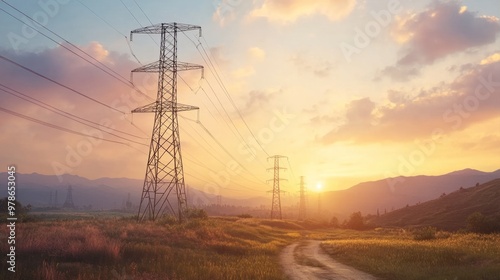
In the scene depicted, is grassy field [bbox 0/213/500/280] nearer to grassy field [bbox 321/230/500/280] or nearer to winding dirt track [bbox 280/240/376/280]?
grassy field [bbox 321/230/500/280]

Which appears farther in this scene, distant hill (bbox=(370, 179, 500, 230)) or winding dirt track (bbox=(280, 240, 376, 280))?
distant hill (bbox=(370, 179, 500, 230))

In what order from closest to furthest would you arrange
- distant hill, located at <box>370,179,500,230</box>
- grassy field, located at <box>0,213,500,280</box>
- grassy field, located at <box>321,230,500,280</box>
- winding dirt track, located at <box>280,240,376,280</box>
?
1. grassy field, located at <box>0,213,500,280</box>
2. grassy field, located at <box>321,230,500,280</box>
3. winding dirt track, located at <box>280,240,376,280</box>
4. distant hill, located at <box>370,179,500,230</box>

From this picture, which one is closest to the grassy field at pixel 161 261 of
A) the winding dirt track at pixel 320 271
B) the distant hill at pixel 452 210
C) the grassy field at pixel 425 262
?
the grassy field at pixel 425 262

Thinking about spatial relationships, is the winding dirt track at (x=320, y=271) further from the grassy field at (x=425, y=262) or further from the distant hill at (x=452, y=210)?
the distant hill at (x=452, y=210)

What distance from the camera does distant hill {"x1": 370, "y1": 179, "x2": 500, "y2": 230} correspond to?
10806 cm

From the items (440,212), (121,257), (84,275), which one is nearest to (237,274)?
(121,257)

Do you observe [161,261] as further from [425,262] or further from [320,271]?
[425,262]

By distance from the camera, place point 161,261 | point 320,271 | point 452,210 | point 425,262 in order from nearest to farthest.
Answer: point 161,261, point 320,271, point 425,262, point 452,210

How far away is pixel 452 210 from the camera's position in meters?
124

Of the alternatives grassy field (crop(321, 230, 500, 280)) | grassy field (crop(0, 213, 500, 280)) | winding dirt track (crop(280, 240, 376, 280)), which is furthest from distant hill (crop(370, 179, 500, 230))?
winding dirt track (crop(280, 240, 376, 280))

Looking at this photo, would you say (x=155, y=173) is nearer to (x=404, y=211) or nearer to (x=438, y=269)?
(x=438, y=269)

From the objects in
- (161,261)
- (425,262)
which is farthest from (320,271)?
(161,261)

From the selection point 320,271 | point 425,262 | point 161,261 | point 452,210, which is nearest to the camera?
point 161,261

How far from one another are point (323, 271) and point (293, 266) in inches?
119
